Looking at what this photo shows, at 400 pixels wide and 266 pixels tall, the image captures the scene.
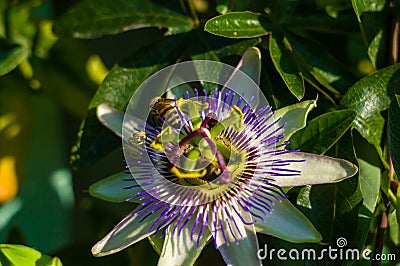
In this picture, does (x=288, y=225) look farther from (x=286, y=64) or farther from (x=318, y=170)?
(x=286, y=64)

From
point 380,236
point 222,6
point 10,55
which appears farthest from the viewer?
point 10,55

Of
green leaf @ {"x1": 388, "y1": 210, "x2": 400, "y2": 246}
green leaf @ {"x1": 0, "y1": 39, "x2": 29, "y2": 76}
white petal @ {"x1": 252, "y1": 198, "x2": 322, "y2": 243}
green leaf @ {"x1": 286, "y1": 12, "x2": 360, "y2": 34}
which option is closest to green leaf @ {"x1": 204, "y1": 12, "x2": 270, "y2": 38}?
green leaf @ {"x1": 286, "y1": 12, "x2": 360, "y2": 34}

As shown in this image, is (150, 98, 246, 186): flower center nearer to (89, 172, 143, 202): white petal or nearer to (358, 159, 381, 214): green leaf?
(89, 172, 143, 202): white petal

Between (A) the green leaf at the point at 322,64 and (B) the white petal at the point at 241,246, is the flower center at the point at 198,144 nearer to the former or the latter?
(B) the white petal at the point at 241,246

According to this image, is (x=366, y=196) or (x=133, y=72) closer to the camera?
(x=366, y=196)

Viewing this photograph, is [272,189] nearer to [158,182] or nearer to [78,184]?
[158,182]

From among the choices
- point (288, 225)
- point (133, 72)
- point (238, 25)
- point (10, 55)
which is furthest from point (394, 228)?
point (10, 55)

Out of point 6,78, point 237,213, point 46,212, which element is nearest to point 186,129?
point 237,213
